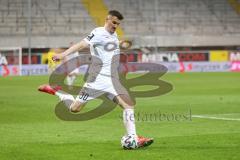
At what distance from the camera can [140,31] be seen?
184ft

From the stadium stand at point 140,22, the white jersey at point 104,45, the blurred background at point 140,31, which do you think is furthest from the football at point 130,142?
the stadium stand at point 140,22

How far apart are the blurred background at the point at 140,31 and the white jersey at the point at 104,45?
35.5 meters

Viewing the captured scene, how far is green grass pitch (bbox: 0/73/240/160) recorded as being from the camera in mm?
11508

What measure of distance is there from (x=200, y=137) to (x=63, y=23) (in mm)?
41204

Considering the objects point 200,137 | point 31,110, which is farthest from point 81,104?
point 31,110

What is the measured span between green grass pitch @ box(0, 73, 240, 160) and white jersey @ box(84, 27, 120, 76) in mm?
1467

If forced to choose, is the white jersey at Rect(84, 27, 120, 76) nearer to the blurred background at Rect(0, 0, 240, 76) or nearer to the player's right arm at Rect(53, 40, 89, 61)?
the player's right arm at Rect(53, 40, 89, 61)

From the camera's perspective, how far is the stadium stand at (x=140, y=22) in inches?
2051

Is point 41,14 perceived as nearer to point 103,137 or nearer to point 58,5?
point 58,5

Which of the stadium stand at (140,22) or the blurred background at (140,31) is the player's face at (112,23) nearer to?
the blurred background at (140,31)

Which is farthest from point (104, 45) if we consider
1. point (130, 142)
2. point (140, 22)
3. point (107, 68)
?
point (140, 22)

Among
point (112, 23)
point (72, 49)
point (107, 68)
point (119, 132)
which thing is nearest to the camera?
point (72, 49)

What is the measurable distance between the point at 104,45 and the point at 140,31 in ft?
144

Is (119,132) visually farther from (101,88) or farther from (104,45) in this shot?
(104,45)
